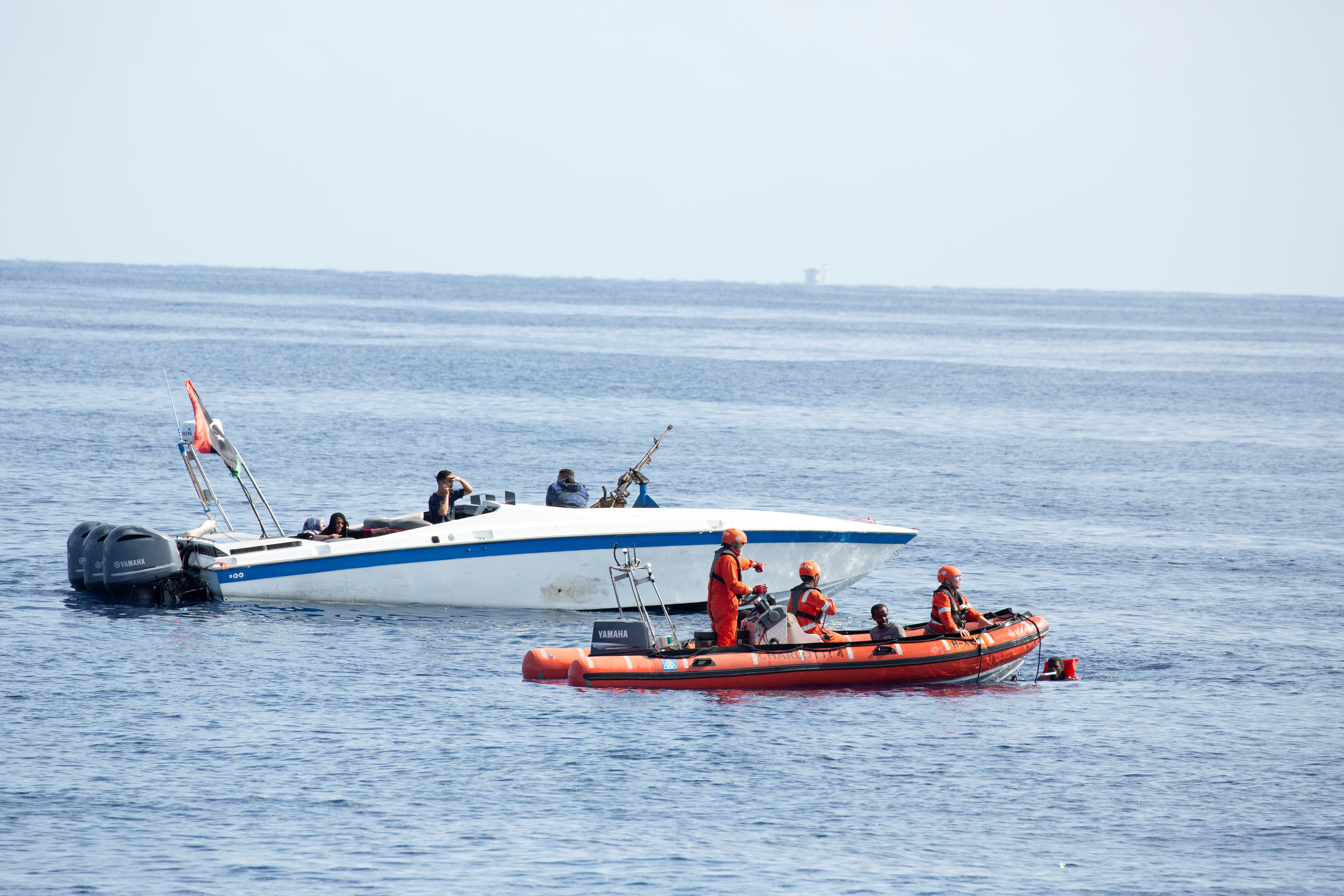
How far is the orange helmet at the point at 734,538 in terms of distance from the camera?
53.9 feet

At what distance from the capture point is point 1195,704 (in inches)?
655

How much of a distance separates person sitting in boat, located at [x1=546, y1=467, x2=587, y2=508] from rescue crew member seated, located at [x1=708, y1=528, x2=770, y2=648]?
4210 millimetres

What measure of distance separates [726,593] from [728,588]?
90 mm

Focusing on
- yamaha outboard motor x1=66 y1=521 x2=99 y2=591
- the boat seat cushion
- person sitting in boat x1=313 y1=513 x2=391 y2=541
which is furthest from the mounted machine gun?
yamaha outboard motor x1=66 y1=521 x2=99 y2=591

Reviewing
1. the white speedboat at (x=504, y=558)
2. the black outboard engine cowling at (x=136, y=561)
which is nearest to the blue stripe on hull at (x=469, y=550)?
the white speedboat at (x=504, y=558)

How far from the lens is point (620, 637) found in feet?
54.2

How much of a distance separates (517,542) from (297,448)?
19.6 metres

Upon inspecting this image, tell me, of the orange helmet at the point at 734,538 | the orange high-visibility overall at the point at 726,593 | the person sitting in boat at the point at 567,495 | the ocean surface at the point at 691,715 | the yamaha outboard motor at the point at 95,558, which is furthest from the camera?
the person sitting in boat at the point at 567,495

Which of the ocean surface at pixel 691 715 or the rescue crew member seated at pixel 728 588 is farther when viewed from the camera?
the rescue crew member seated at pixel 728 588

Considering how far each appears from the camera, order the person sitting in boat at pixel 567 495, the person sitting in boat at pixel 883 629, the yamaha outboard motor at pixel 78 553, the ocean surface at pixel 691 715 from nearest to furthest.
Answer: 1. the ocean surface at pixel 691 715
2. the person sitting in boat at pixel 883 629
3. the yamaha outboard motor at pixel 78 553
4. the person sitting in boat at pixel 567 495

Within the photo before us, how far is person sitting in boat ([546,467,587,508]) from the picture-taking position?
67.1ft

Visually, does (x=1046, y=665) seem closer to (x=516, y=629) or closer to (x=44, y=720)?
(x=516, y=629)

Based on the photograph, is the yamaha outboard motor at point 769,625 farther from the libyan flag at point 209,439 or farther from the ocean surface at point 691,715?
the libyan flag at point 209,439

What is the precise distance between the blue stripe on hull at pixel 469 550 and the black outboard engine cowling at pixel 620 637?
3073 millimetres
